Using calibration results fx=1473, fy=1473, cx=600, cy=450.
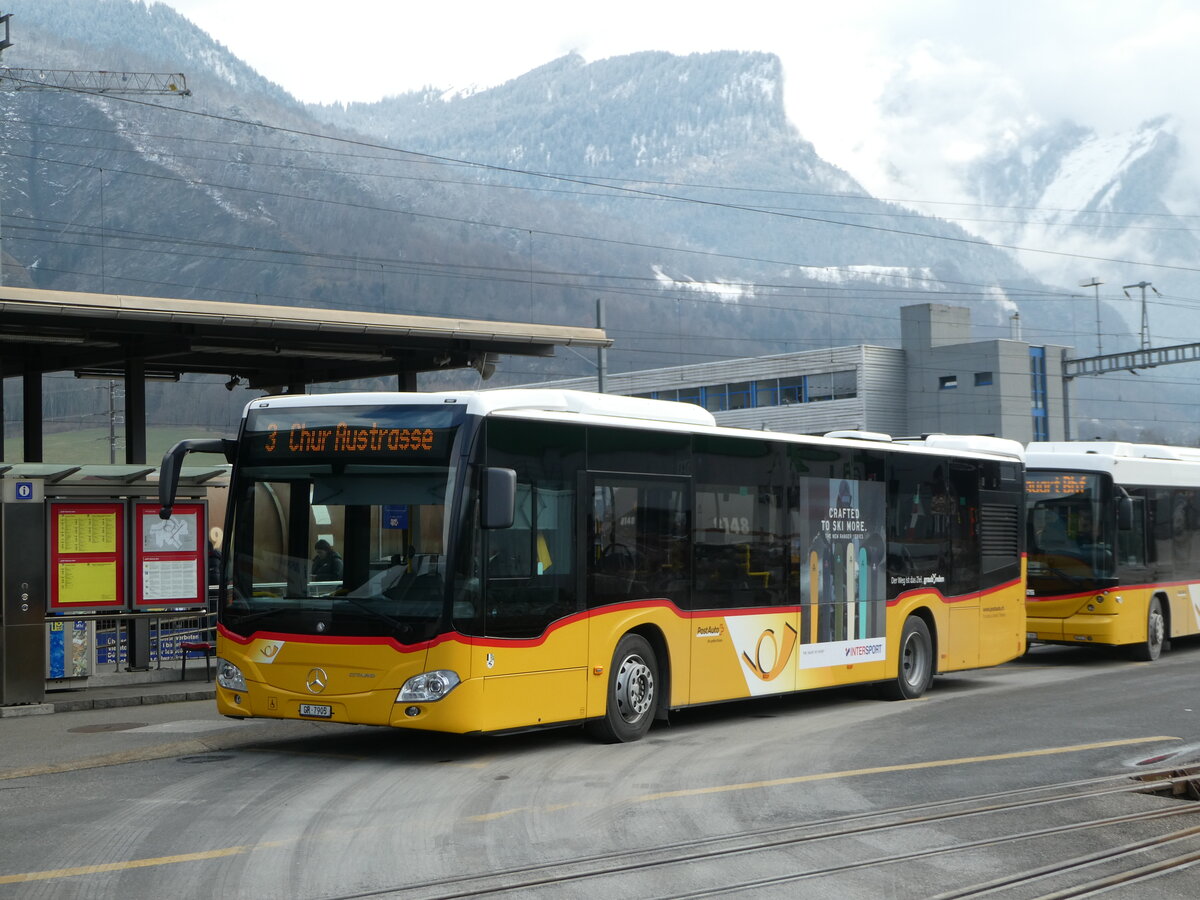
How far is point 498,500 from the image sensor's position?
10719 millimetres

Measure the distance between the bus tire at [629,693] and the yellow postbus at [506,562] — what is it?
21 millimetres

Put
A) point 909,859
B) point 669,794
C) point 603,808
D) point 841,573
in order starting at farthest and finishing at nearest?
point 841,573 < point 669,794 < point 603,808 < point 909,859

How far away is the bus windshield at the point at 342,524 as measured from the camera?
10.9 metres

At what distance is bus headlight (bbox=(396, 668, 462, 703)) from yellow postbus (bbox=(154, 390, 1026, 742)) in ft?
0.03

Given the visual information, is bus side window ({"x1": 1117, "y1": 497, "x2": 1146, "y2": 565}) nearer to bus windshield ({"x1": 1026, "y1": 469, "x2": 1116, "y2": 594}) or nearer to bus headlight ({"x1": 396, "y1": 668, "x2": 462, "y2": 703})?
bus windshield ({"x1": 1026, "y1": 469, "x2": 1116, "y2": 594})

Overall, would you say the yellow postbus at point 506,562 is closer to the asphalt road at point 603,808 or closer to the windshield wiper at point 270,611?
the windshield wiper at point 270,611

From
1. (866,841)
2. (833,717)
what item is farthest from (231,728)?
(866,841)

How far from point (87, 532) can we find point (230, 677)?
6872 millimetres

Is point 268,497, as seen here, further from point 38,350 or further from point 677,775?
point 38,350

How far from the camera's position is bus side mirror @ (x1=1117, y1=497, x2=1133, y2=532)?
20734mm

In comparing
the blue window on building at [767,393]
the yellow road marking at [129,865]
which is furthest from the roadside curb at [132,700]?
the blue window on building at [767,393]

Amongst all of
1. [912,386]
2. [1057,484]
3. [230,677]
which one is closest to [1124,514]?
[1057,484]

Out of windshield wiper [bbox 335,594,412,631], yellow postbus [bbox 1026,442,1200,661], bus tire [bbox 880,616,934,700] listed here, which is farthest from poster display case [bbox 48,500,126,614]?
yellow postbus [bbox 1026,442,1200,661]

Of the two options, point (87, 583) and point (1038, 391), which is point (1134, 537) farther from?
point (1038, 391)
